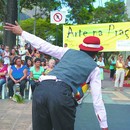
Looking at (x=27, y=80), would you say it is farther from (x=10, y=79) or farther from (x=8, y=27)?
(x=8, y=27)

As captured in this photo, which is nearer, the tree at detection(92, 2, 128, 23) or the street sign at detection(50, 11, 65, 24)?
the street sign at detection(50, 11, 65, 24)

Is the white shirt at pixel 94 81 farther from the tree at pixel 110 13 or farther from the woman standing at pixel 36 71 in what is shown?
the tree at pixel 110 13

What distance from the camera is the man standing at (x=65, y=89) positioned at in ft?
10.7

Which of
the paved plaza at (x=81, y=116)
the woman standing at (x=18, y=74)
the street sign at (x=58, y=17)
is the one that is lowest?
the paved plaza at (x=81, y=116)

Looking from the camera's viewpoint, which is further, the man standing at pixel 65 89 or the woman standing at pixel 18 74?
the woman standing at pixel 18 74

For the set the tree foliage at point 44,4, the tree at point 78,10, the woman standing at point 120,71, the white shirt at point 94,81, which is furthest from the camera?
the tree at point 78,10

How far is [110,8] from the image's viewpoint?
117 feet

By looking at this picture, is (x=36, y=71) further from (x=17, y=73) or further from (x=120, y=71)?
(x=120, y=71)

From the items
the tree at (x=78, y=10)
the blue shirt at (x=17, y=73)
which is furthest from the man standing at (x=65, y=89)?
the tree at (x=78, y=10)

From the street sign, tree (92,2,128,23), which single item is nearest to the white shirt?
the street sign

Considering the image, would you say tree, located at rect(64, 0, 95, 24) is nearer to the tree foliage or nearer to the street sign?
the tree foliage

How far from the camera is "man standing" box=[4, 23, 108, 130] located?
3260 millimetres

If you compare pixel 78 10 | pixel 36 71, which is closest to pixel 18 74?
pixel 36 71

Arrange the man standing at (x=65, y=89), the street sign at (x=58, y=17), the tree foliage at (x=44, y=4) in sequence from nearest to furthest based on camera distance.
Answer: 1. the man standing at (x=65, y=89)
2. the street sign at (x=58, y=17)
3. the tree foliage at (x=44, y=4)
